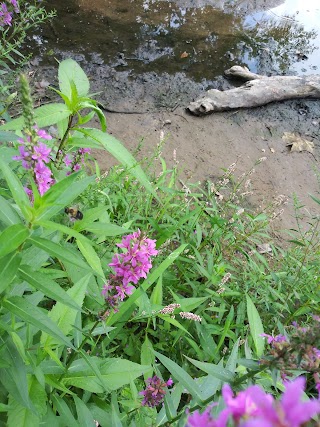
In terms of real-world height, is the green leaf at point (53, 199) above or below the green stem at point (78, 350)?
above

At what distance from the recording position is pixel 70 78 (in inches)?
73.7

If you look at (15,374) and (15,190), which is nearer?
(15,190)

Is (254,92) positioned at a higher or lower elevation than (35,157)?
lower

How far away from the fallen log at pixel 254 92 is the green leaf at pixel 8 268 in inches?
205

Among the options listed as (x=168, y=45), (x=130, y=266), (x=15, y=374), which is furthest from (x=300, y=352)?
(x=168, y=45)

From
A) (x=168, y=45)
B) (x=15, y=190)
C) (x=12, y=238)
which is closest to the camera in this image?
(x=12, y=238)

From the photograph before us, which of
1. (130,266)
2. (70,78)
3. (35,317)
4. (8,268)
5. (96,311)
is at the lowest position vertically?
(96,311)

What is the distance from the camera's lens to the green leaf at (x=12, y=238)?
3.95 feet

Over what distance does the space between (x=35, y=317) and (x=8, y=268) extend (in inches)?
6.9

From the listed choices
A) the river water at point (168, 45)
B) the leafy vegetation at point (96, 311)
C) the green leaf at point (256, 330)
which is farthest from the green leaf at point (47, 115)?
the river water at point (168, 45)

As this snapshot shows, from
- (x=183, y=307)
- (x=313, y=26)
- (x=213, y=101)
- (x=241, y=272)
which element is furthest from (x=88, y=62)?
(x=313, y=26)

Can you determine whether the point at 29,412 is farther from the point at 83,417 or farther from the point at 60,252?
the point at 60,252

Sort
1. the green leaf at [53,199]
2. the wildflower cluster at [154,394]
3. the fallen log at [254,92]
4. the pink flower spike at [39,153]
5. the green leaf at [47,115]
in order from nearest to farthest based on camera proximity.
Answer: the green leaf at [53,199], the pink flower spike at [39,153], the green leaf at [47,115], the wildflower cluster at [154,394], the fallen log at [254,92]

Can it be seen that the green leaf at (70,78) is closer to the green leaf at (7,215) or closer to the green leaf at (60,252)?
the green leaf at (7,215)
